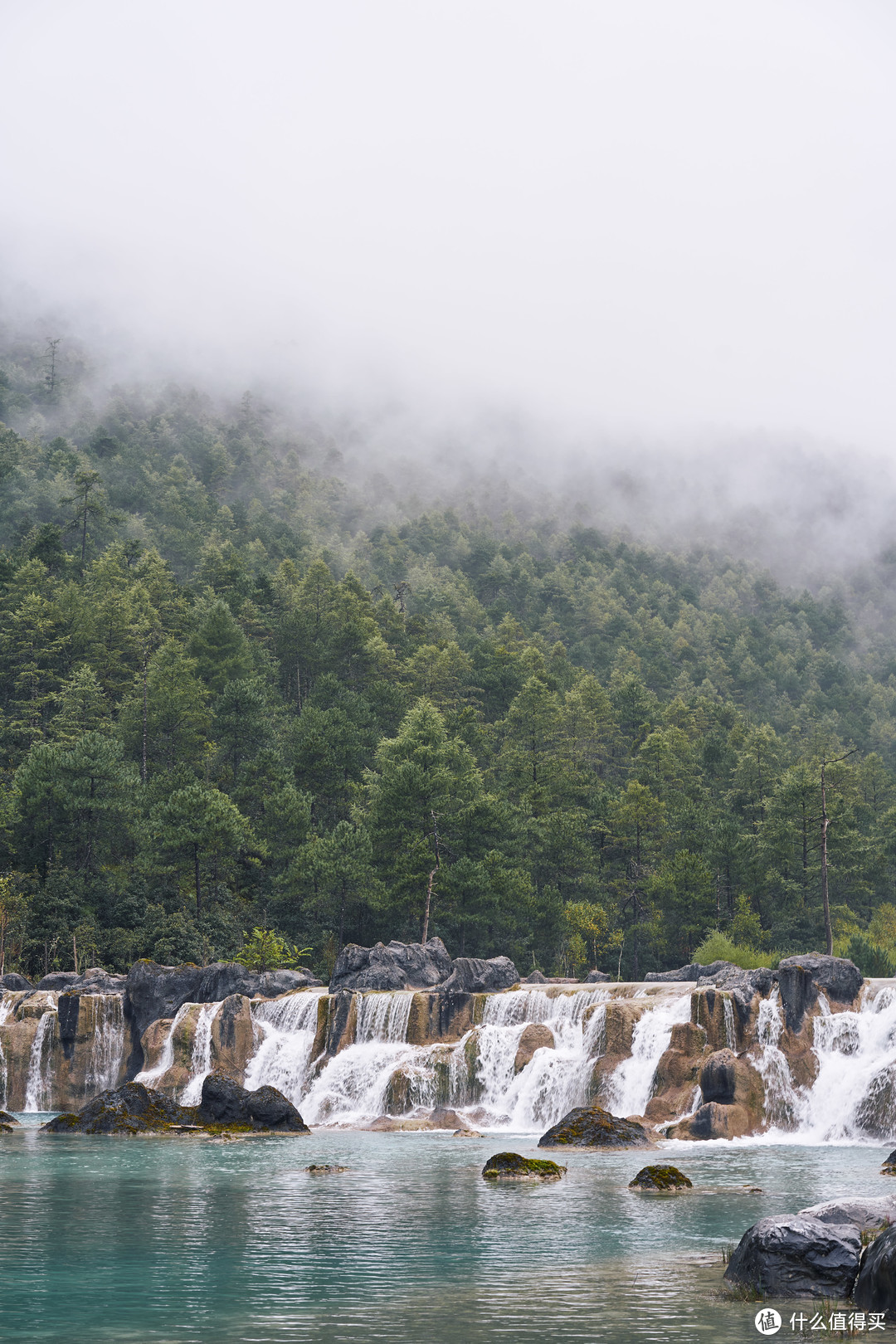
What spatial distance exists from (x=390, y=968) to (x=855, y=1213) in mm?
39415

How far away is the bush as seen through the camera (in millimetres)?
67500

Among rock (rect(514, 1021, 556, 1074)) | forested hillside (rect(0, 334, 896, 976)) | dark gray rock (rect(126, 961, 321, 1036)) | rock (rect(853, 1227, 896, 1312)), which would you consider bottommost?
rock (rect(514, 1021, 556, 1074))

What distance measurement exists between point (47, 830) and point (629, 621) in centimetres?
11965

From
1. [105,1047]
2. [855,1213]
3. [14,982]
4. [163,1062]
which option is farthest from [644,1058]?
[14,982]

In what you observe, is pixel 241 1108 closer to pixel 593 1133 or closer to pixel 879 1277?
pixel 593 1133

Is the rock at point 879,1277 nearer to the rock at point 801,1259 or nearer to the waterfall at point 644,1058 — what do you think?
the rock at point 801,1259

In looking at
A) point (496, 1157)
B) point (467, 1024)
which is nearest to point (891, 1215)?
point (496, 1157)

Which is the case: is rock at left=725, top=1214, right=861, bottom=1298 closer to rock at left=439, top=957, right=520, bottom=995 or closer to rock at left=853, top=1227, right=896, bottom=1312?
rock at left=853, top=1227, right=896, bottom=1312

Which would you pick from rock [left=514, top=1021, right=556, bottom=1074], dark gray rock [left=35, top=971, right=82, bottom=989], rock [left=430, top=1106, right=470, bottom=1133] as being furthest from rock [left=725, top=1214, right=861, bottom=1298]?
dark gray rock [left=35, top=971, right=82, bottom=989]

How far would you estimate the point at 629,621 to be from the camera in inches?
7141

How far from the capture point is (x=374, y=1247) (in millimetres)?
21125

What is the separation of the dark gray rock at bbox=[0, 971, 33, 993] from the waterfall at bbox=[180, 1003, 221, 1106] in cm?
1077

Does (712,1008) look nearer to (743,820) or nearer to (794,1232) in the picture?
(794,1232)

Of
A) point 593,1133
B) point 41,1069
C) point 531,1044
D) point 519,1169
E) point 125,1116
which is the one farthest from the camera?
point 41,1069
